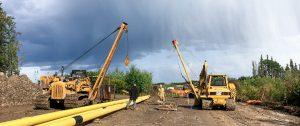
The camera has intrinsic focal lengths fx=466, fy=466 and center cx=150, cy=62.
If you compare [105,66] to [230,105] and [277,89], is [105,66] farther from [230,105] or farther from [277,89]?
[277,89]

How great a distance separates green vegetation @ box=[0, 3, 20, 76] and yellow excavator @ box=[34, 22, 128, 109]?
4508cm

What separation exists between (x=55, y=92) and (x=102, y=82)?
7.00 meters

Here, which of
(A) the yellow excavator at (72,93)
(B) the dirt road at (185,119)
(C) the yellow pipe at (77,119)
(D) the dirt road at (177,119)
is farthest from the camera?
(A) the yellow excavator at (72,93)

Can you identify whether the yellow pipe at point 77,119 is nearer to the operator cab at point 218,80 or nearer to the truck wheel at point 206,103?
the truck wheel at point 206,103

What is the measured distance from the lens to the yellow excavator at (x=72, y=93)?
3253cm

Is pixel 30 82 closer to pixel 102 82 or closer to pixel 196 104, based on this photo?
pixel 102 82

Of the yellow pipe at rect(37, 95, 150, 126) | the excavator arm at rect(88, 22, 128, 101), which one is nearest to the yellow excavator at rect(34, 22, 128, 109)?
the excavator arm at rect(88, 22, 128, 101)

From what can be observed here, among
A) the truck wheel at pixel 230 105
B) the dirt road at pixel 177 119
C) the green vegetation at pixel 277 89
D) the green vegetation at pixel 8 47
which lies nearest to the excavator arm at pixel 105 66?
the dirt road at pixel 177 119

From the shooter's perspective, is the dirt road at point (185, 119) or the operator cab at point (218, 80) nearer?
the dirt road at point (185, 119)

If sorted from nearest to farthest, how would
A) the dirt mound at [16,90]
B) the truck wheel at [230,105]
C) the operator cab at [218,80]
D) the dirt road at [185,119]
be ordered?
the dirt road at [185,119] < the truck wheel at [230,105] < the operator cab at [218,80] < the dirt mound at [16,90]

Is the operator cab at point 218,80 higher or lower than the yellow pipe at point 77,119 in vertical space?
higher

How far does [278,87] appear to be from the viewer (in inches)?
1961

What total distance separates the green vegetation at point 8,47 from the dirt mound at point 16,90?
29.3m

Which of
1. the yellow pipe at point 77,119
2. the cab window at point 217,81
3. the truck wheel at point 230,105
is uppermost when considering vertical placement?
the cab window at point 217,81
